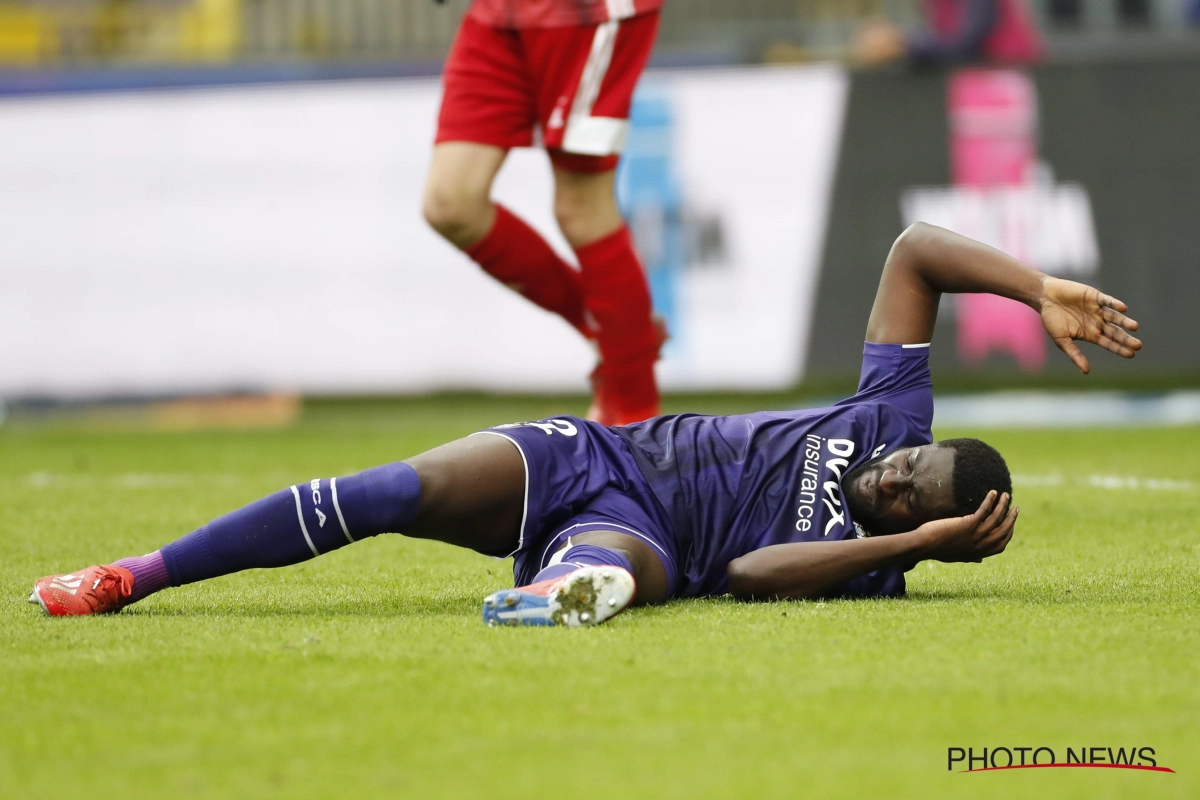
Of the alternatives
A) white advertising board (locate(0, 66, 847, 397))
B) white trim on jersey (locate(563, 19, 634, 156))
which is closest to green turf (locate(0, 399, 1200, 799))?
white trim on jersey (locate(563, 19, 634, 156))

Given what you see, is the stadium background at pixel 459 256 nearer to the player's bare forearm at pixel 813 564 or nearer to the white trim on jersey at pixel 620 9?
the white trim on jersey at pixel 620 9

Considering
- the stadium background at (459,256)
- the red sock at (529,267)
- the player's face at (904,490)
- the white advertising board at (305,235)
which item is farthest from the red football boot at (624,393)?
the white advertising board at (305,235)

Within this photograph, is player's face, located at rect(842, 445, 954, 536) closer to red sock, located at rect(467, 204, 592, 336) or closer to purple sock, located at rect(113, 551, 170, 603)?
purple sock, located at rect(113, 551, 170, 603)

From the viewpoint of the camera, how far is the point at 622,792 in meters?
2.28

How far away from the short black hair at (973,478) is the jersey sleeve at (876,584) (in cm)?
23

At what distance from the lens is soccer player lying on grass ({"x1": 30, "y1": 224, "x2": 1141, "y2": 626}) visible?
3.67 metres

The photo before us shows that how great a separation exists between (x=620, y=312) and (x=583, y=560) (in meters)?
2.07

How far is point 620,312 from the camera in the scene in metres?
5.52

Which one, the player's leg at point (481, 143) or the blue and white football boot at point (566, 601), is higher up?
the player's leg at point (481, 143)

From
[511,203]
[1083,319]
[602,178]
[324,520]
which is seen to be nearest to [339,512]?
[324,520]

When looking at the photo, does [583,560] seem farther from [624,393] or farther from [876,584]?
[624,393]

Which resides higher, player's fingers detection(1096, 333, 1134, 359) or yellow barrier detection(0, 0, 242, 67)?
yellow barrier detection(0, 0, 242, 67)

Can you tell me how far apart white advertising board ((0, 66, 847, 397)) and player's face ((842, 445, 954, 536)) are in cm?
569

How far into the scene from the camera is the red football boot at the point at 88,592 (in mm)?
3697
